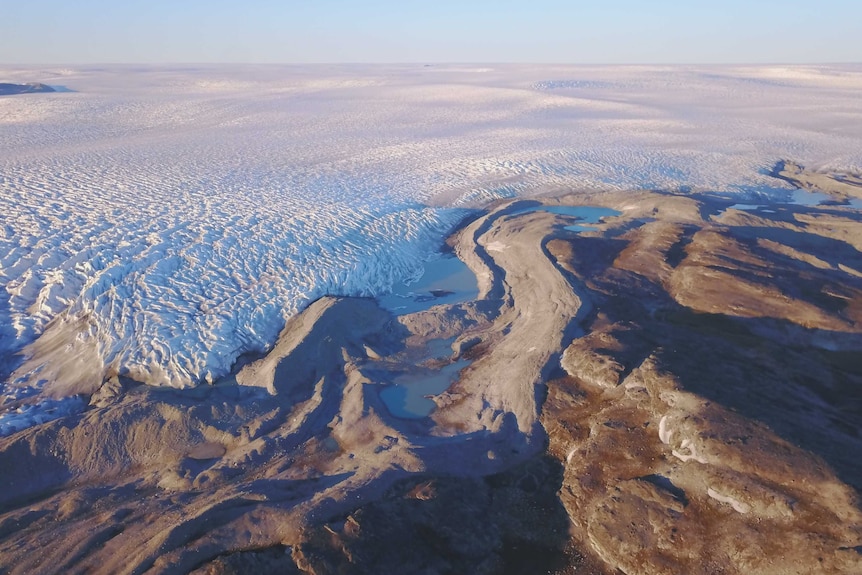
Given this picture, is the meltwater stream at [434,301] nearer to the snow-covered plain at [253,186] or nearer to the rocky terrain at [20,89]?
the snow-covered plain at [253,186]

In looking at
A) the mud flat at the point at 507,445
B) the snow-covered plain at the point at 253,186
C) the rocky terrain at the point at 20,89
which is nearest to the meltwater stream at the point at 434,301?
the mud flat at the point at 507,445

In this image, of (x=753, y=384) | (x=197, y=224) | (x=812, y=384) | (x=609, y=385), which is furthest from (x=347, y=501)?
(x=197, y=224)

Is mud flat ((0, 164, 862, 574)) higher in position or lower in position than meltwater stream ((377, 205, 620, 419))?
higher

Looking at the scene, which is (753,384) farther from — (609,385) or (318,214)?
(318,214)

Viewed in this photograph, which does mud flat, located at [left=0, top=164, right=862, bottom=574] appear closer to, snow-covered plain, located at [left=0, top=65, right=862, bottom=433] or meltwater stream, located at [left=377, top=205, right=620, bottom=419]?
meltwater stream, located at [left=377, top=205, right=620, bottom=419]

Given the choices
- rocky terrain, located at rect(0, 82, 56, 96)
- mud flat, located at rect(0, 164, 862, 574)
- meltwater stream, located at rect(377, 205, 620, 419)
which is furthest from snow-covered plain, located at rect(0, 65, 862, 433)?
rocky terrain, located at rect(0, 82, 56, 96)

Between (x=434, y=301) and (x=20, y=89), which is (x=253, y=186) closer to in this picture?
(x=434, y=301)
